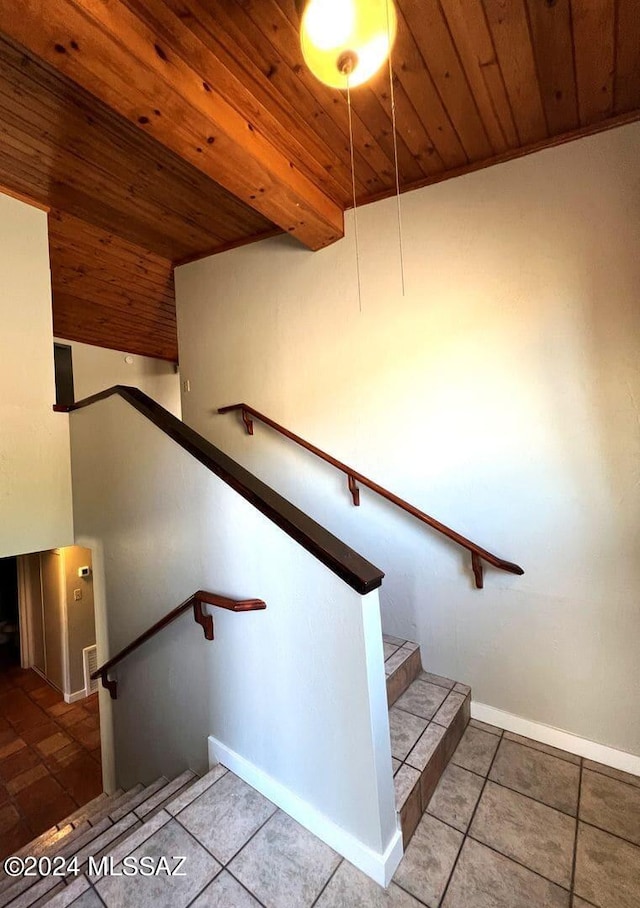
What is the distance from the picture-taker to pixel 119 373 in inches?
189

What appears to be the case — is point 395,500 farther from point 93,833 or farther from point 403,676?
point 93,833

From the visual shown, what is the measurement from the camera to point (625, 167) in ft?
5.48

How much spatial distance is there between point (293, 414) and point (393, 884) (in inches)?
86.4

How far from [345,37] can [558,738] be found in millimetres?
2876

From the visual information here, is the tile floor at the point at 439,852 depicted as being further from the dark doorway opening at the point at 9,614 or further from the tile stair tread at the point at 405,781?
the dark doorway opening at the point at 9,614

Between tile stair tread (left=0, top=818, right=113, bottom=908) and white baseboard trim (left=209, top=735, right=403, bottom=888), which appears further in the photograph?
tile stair tread (left=0, top=818, right=113, bottom=908)

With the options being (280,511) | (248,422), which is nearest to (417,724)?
(280,511)

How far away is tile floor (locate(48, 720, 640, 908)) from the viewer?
3.83 ft

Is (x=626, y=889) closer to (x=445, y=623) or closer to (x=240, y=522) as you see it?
(x=445, y=623)

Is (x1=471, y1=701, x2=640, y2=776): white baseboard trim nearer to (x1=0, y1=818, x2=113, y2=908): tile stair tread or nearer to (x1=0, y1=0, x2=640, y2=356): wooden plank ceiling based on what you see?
(x1=0, y1=818, x2=113, y2=908): tile stair tread

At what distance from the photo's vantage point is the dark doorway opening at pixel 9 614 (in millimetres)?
5145

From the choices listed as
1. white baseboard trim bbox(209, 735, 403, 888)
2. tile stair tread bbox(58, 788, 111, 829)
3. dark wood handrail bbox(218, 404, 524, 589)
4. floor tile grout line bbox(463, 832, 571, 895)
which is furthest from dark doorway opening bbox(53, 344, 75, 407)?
floor tile grout line bbox(463, 832, 571, 895)

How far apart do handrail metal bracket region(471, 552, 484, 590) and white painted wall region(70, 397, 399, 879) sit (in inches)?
37.0

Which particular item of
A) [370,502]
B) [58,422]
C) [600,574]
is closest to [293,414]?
[370,502]
